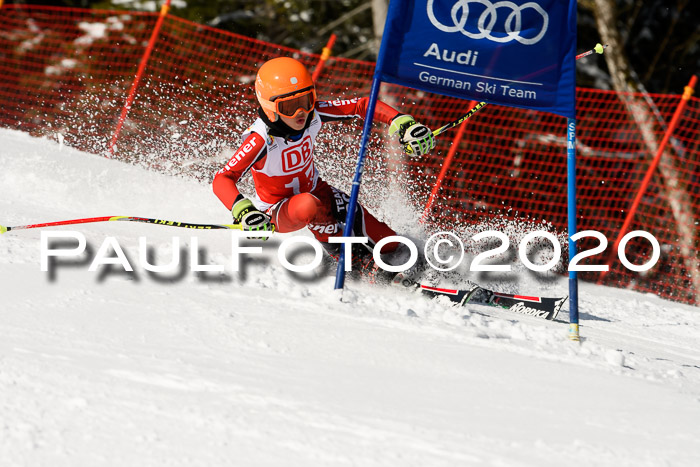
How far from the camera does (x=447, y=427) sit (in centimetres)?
257

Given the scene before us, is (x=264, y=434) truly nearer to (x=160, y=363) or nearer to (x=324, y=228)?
(x=160, y=363)

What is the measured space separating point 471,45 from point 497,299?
5.37ft

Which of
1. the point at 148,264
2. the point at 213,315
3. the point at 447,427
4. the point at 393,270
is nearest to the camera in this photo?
the point at 447,427

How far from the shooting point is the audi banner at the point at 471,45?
13.5ft

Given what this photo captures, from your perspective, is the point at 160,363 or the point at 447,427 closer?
the point at 447,427

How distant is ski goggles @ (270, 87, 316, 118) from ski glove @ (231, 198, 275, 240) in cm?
64

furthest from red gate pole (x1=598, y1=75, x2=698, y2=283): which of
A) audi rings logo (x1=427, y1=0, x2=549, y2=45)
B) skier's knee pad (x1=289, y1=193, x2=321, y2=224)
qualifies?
skier's knee pad (x1=289, y1=193, x2=321, y2=224)

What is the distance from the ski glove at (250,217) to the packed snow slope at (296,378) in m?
0.29

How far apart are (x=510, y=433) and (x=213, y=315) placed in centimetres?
143

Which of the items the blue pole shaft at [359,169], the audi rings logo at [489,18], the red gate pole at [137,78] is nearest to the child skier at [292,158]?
the blue pole shaft at [359,169]

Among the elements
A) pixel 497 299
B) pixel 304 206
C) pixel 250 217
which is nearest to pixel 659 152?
pixel 497 299

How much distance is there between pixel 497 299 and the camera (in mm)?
5012

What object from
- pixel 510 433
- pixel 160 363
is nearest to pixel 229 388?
pixel 160 363

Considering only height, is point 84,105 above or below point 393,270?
above
